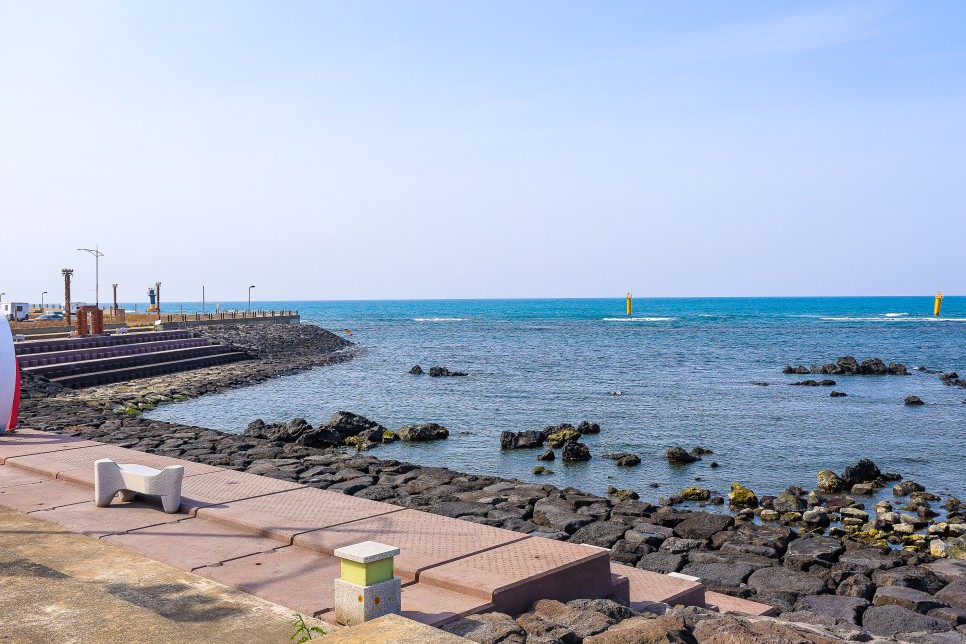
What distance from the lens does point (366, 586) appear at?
539cm

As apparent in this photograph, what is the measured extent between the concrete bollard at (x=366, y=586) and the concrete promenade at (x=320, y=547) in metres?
0.23

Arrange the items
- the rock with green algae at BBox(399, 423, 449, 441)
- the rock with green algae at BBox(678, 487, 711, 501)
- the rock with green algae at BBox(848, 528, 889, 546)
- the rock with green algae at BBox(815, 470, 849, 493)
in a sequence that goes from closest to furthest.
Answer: the rock with green algae at BBox(848, 528, 889, 546), the rock with green algae at BBox(678, 487, 711, 501), the rock with green algae at BBox(815, 470, 849, 493), the rock with green algae at BBox(399, 423, 449, 441)

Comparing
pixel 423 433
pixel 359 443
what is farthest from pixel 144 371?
pixel 423 433

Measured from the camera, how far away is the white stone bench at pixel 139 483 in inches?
340

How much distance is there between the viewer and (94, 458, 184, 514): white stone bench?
8.65 m

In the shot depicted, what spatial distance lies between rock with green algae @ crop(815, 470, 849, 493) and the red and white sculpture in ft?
50.5

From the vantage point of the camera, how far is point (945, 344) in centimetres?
6825

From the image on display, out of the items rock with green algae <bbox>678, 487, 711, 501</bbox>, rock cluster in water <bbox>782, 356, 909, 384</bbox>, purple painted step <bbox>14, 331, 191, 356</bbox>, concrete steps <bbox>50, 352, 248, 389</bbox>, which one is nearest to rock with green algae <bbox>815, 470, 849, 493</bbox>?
rock with green algae <bbox>678, 487, 711, 501</bbox>

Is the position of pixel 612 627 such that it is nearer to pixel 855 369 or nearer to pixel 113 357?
pixel 113 357

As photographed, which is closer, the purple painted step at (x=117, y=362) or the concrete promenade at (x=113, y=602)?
the concrete promenade at (x=113, y=602)

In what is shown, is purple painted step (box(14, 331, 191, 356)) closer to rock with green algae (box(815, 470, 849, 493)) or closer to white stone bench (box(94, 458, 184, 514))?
white stone bench (box(94, 458, 184, 514))

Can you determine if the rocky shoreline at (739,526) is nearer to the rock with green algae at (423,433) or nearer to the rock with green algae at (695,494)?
the rock with green algae at (695,494)

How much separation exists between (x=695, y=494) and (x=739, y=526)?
309cm

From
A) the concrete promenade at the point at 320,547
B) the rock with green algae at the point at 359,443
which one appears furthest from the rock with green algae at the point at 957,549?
the rock with green algae at the point at 359,443
